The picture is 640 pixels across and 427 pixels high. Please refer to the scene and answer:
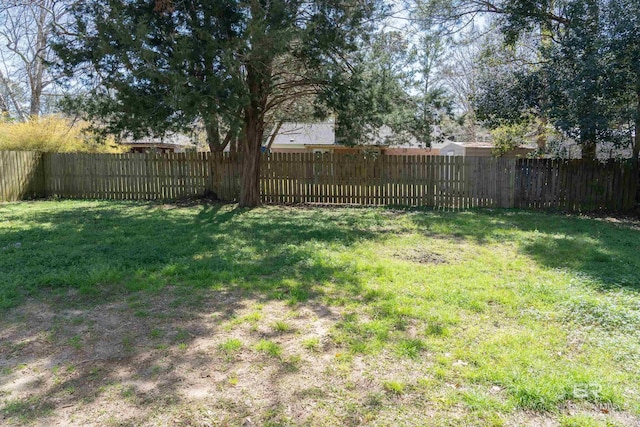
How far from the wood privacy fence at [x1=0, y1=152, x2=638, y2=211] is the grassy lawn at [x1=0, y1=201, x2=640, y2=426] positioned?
15.0 feet

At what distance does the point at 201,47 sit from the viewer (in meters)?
8.09

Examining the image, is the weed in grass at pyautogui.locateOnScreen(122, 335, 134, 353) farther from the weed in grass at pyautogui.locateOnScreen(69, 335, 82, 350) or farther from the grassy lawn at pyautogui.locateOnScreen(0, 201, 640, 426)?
the weed in grass at pyautogui.locateOnScreen(69, 335, 82, 350)

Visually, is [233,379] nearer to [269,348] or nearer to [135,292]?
[269,348]

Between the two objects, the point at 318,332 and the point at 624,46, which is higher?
the point at 624,46

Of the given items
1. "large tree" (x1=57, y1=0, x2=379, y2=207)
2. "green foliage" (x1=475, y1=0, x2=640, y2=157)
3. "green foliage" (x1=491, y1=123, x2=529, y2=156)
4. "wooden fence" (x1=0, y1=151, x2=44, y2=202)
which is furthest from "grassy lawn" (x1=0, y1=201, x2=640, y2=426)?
"green foliage" (x1=491, y1=123, x2=529, y2=156)

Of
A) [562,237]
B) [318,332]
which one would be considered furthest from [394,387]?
[562,237]

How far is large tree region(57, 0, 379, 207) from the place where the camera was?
7727 mm

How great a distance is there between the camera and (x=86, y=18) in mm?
9117

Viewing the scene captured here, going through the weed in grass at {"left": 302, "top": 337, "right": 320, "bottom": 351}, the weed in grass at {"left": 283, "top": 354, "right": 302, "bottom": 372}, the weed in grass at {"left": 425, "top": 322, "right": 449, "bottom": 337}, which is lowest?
the weed in grass at {"left": 283, "top": 354, "right": 302, "bottom": 372}

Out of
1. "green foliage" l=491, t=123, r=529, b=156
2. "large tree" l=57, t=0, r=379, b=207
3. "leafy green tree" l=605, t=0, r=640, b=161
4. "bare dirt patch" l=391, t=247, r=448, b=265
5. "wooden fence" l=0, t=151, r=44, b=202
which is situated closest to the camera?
"bare dirt patch" l=391, t=247, r=448, b=265

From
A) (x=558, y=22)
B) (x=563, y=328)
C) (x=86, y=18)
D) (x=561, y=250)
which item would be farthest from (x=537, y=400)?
(x=558, y=22)

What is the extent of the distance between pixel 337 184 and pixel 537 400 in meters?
10.5

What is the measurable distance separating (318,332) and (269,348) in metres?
0.49

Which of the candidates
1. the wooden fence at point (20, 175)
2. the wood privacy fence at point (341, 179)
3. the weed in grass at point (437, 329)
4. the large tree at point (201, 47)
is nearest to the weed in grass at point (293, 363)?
the weed in grass at point (437, 329)
